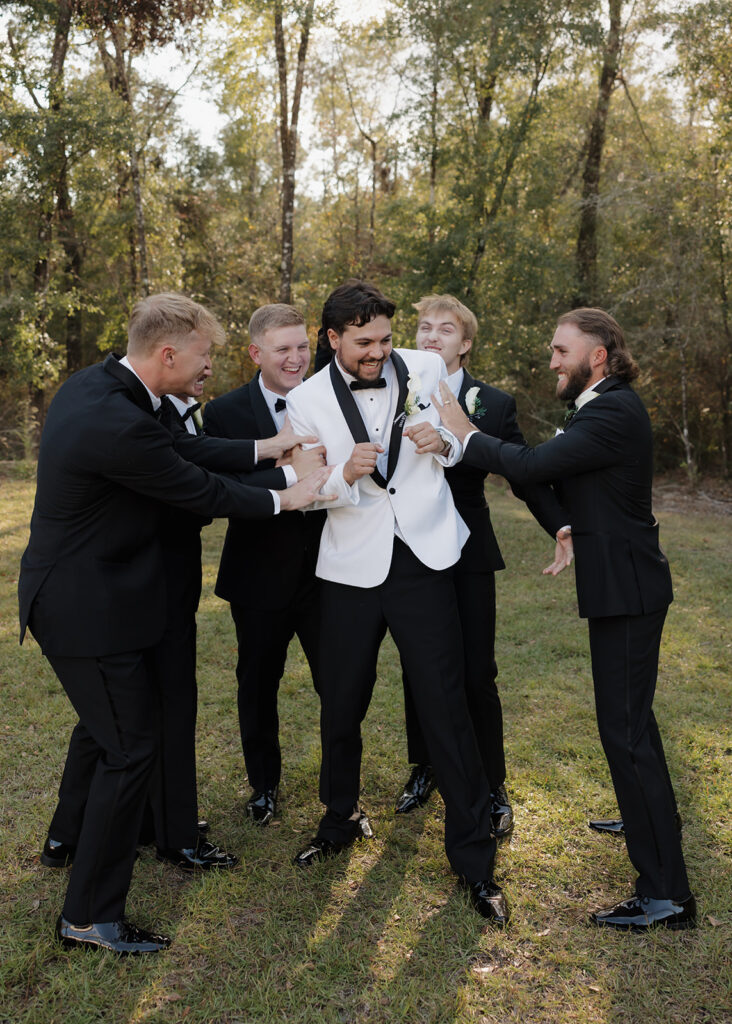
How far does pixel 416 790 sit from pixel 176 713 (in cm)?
143

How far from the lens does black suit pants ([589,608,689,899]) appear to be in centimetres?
332

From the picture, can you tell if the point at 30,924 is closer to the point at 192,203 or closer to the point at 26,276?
the point at 26,276

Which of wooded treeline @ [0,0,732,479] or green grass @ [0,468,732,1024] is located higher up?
wooded treeline @ [0,0,732,479]

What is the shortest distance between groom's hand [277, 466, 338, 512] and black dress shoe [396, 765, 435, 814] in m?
1.80

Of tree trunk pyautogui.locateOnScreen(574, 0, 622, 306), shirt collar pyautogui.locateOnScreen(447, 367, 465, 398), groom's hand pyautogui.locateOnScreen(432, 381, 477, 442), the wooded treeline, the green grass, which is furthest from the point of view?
tree trunk pyautogui.locateOnScreen(574, 0, 622, 306)

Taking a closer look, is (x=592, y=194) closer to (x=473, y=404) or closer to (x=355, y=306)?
(x=473, y=404)

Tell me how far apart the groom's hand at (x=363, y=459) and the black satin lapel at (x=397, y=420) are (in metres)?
0.17

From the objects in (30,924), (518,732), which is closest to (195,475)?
(30,924)

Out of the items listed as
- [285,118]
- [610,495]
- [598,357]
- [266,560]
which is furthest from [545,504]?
[285,118]

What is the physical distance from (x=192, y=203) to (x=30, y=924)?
23833mm

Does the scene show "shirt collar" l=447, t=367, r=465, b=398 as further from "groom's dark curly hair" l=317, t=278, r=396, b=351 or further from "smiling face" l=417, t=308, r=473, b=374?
"groom's dark curly hair" l=317, t=278, r=396, b=351

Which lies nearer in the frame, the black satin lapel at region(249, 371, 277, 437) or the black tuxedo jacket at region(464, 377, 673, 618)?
the black tuxedo jacket at region(464, 377, 673, 618)

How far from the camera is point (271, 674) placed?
4230 millimetres

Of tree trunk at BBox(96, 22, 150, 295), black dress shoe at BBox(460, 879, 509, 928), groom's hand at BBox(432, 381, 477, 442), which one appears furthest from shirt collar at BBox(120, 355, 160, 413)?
tree trunk at BBox(96, 22, 150, 295)
